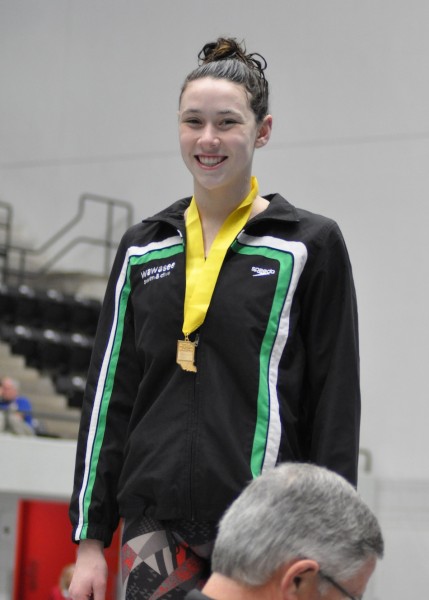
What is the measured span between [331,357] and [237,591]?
0.82 meters

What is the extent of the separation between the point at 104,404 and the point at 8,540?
8.14 m

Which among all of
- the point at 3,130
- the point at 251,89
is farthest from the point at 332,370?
the point at 3,130

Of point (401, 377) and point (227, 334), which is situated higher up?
point (227, 334)

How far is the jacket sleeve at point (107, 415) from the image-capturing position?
7.38 feet

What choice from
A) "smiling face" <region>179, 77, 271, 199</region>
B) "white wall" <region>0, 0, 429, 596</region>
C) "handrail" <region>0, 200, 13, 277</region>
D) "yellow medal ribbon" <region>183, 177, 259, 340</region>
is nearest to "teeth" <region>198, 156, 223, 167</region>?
"smiling face" <region>179, 77, 271, 199</region>

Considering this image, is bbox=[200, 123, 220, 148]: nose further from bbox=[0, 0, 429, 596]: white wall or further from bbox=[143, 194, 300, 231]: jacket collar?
bbox=[0, 0, 429, 596]: white wall

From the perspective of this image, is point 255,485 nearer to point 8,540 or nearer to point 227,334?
point 227,334

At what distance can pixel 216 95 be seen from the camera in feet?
7.29

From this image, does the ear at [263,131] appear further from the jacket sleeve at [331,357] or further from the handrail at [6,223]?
the handrail at [6,223]

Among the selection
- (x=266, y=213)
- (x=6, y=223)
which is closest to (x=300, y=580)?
(x=266, y=213)

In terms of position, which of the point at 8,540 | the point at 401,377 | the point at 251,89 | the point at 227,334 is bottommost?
the point at 8,540

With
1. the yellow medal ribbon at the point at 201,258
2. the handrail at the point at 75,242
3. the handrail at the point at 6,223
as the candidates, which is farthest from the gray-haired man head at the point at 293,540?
the handrail at the point at 6,223

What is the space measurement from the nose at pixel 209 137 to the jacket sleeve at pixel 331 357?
0.26m

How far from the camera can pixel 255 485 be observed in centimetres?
143
